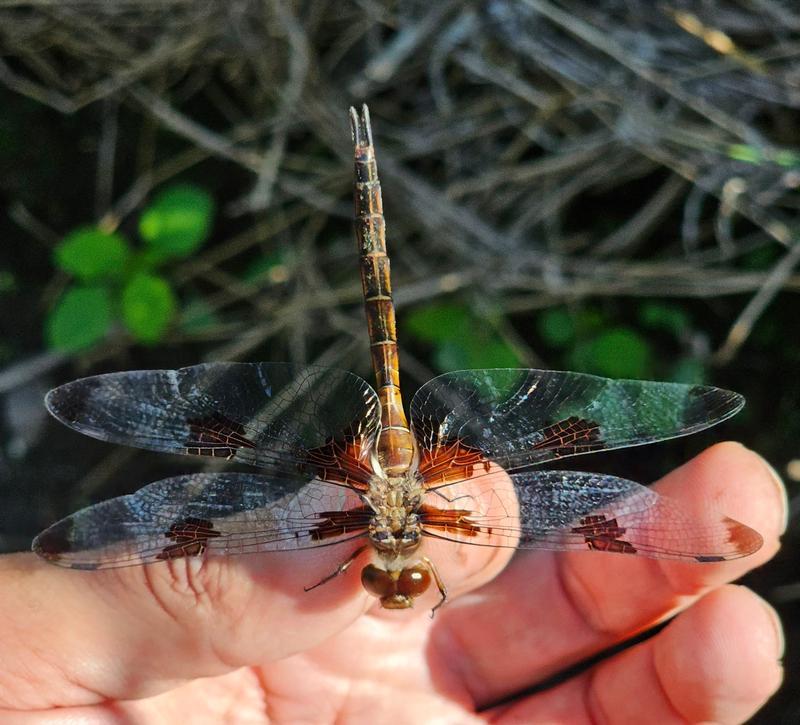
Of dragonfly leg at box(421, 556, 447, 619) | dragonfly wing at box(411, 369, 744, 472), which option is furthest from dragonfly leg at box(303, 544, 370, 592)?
dragonfly wing at box(411, 369, 744, 472)

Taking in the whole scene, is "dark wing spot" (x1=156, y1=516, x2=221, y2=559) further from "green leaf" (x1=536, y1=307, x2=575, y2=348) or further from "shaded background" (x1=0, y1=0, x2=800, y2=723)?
"green leaf" (x1=536, y1=307, x2=575, y2=348)

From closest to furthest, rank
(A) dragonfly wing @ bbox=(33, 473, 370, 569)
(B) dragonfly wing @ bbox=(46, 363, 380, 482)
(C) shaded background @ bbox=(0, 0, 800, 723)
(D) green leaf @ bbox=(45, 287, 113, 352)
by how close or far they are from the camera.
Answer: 1. (A) dragonfly wing @ bbox=(33, 473, 370, 569)
2. (B) dragonfly wing @ bbox=(46, 363, 380, 482)
3. (D) green leaf @ bbox=(45, 287, 113, 352)
4. (C) shaded background @ bbox=(0, 0, 800, 723)

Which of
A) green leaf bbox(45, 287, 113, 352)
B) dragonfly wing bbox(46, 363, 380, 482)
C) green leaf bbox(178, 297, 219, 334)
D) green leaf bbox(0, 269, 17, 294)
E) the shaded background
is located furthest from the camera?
green leaf bbox(0, 269, 17, 294)

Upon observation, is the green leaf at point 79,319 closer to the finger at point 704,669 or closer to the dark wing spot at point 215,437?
the dark wing spot at point 215,437

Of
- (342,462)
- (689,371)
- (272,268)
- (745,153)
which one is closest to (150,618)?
(342,462)

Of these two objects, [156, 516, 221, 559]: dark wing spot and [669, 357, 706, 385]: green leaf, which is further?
[669, 357, 706, 385]: green leaf

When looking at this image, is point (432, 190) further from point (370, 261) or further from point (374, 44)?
point (370, 261)

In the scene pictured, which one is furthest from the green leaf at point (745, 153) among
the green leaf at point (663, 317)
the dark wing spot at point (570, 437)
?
the dark wing spot at point (570, 437)

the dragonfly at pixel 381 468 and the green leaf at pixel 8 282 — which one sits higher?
the green leaf at pixel 8 282
